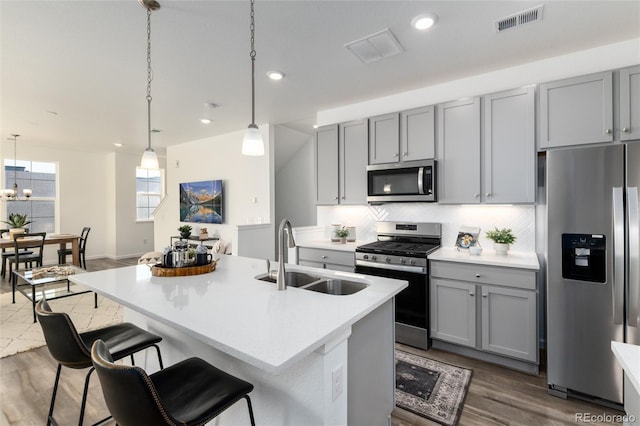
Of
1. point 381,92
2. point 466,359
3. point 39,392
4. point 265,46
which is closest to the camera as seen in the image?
point 39,392

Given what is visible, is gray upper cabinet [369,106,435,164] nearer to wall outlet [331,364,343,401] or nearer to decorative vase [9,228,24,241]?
wall outlet [331,364,343,401]

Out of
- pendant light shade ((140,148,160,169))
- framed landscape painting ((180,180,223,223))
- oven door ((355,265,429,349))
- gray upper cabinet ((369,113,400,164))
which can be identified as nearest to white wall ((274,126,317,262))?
framed landscape painting ((180,180,223,223))

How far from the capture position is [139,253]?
8.23 meters

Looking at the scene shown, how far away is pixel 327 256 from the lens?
3619mm

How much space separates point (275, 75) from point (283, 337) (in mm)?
2777

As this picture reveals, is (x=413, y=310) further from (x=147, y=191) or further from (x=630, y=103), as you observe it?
(x=147, y=191)

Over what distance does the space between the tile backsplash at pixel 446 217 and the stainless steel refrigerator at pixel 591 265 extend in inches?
29.6

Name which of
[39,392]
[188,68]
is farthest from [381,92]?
[39,392]

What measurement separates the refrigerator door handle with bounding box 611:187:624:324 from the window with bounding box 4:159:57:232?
31.1ft

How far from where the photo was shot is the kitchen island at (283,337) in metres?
1.12

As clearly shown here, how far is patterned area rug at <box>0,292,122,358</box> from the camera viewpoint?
10.1 feet

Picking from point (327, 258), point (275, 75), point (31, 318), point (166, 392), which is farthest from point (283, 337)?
point (31, 318)

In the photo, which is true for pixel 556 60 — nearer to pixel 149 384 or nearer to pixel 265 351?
pixel 265 351

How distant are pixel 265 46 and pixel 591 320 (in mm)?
3207
